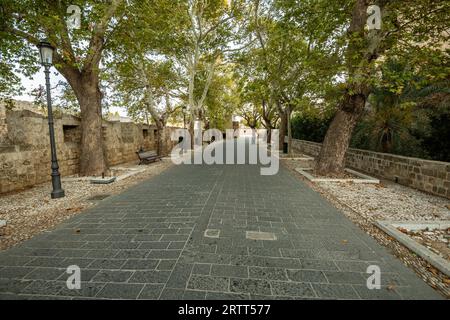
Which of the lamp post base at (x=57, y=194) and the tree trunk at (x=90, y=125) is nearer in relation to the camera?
the lamp post base at (x=57, y=194)

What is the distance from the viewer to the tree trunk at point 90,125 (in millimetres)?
7672

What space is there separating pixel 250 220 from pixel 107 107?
44.6 ft

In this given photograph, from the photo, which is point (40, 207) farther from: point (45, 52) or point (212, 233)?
point (212, 233)

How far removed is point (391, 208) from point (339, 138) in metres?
3.48

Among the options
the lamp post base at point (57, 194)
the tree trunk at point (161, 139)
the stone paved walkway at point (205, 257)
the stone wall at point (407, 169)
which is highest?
the tree trunk at point (161, 139)

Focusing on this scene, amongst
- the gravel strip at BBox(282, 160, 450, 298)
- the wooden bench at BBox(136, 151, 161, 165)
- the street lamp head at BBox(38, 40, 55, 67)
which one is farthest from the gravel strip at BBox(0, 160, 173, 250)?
the gravel strip at BBox(282, 160, 450, 298)

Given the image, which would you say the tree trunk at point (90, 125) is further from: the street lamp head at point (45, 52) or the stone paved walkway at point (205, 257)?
the stone paved walkway at point (205, 257)

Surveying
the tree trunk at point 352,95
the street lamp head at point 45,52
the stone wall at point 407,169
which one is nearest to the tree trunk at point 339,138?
the tree trunk at point 352,95

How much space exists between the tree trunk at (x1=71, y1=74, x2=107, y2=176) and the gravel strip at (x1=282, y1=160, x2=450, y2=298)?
7.96m

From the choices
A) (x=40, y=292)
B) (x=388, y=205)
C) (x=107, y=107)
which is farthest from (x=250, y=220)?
(x=107, y=107)

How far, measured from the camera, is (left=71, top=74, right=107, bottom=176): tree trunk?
767cm

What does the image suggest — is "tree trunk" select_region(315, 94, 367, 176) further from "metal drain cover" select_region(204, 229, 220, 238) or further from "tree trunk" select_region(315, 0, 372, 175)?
"metal drain cover" select_region(204, 229, 220, 238)

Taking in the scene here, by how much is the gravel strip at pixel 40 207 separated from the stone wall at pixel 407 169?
29.5ft

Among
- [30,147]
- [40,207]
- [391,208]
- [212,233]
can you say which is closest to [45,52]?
[30,147]
